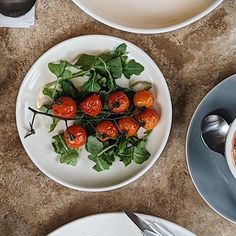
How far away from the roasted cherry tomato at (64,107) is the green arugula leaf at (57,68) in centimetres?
4

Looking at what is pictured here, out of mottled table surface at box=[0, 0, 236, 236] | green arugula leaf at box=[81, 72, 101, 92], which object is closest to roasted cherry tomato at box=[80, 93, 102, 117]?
green arugula leaf at box=[81, 72, 101, 92]

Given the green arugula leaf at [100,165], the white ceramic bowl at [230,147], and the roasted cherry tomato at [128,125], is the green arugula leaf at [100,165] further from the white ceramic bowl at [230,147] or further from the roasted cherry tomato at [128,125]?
the white ceramic bowl at [230,147]

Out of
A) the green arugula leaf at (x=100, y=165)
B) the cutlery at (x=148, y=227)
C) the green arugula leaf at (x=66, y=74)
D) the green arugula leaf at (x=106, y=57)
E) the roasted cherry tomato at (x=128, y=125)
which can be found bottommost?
the cutlery at (x=148, y=227)

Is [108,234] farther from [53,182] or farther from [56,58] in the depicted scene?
[56,58]

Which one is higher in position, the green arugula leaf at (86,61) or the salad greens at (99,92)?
the green arugula leaf at (86,61)

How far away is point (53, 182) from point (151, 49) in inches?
11.3

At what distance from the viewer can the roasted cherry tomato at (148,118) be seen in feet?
3.44

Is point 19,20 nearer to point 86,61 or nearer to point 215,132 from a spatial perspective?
point 86,61

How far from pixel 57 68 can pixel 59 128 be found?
0.11 m

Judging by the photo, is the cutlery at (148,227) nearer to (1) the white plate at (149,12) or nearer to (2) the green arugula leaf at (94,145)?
(2) the green arugula leaf at (94,145)

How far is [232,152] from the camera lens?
1.02 metres

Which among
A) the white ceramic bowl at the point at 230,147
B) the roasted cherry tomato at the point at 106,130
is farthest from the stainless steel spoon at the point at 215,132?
the roasted cherry tomato at the point at 106,130

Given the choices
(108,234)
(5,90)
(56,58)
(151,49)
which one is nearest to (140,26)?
(151,49)

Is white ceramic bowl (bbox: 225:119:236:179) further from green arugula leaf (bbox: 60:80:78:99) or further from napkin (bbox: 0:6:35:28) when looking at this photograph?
napkin (bbox: 0:6:35:28)
